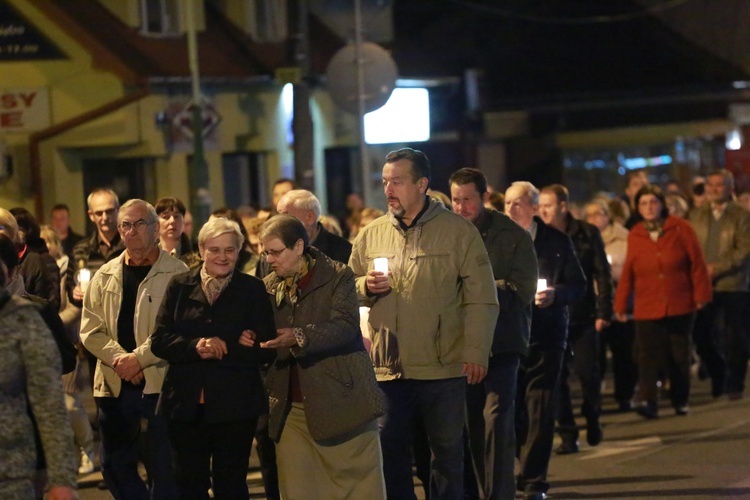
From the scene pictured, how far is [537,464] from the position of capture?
31.7 ft

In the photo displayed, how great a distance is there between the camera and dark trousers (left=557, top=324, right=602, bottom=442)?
1168 cm

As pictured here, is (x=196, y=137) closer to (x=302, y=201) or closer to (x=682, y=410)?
(x=682, y=410)

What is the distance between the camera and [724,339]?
1493 centimetres

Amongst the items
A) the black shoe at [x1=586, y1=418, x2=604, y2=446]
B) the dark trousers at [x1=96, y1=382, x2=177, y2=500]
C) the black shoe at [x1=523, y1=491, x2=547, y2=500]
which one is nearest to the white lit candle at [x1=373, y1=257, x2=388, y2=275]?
the dark trousers at [x1=96, y1=382, x2=177, y2=500]

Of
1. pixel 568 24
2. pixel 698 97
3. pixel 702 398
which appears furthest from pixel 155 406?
pixel 568 24

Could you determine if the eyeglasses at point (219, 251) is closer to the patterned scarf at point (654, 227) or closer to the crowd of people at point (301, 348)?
the crowd of people at point (301, 348)

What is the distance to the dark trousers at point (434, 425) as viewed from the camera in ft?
26.4

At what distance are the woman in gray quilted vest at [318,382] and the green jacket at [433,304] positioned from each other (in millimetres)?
580

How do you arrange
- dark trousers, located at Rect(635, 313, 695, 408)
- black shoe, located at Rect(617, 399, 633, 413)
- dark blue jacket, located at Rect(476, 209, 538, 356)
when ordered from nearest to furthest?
dark blue jacket, located at Rect(476, 209, 538, 356)
dark trousers, located at Rect(635, 313, 695, 408)
black shoe, located at Rect(617, 399, 633, 413)

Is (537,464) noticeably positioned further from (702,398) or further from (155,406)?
(702,398)

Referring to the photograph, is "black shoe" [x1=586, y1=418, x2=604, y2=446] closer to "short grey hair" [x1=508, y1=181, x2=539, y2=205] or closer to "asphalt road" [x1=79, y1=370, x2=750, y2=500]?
"asphalt road" [x1=79, y1=370, x2=750, y2=500]

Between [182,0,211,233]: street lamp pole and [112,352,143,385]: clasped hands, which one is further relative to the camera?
[182,0,211,233]: street lamp pole

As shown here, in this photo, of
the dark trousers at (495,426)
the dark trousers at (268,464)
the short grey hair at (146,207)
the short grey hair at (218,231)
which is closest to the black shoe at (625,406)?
the dark trousers at (495,426)

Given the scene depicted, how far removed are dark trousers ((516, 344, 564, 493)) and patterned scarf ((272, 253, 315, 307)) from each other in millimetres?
2474
